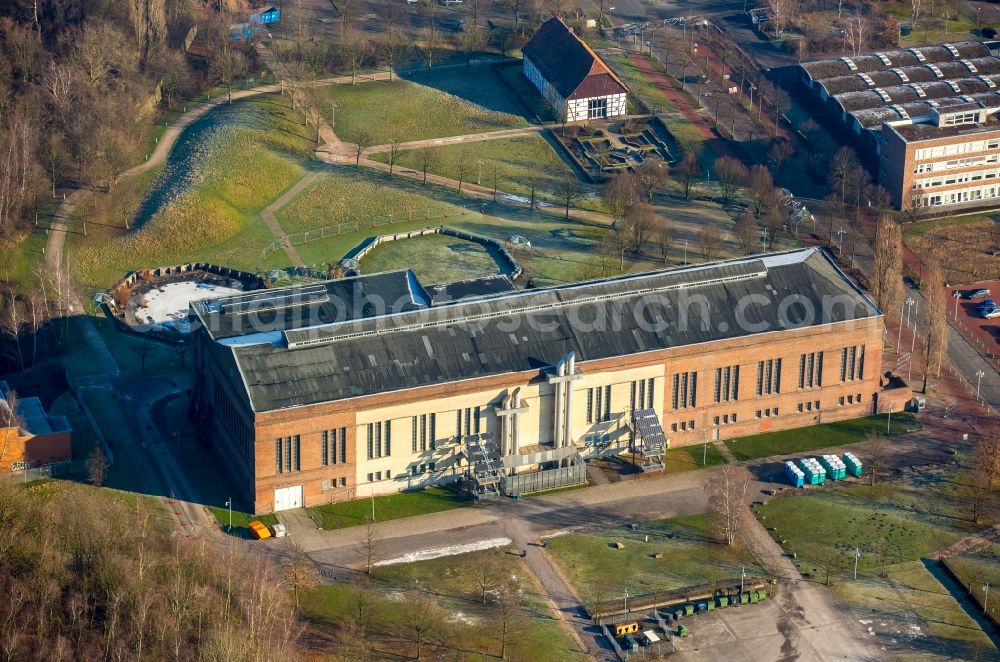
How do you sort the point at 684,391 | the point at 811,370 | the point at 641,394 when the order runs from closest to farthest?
the point at 641,394 → the point at 684,391 → the point at 811,370

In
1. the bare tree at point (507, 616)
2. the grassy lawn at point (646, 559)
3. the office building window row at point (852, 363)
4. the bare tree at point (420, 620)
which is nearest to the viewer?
the bare tree at point (420, 620)

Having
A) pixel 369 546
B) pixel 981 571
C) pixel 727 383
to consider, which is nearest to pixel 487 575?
pixel 369 546

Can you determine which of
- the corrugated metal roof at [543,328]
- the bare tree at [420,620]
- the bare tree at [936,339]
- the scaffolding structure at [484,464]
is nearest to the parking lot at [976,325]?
the bare tree at [936,339]

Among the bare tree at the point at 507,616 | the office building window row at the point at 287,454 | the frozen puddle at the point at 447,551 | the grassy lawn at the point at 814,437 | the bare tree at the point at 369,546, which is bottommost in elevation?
the bare tree at the point at 507,616

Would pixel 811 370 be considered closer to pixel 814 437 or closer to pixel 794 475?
pixel 814 437

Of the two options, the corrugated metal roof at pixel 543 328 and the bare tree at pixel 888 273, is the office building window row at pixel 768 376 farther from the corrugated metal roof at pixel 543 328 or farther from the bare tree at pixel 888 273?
the bare tree at pixel 888 273

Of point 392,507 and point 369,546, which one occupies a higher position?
point 369,546

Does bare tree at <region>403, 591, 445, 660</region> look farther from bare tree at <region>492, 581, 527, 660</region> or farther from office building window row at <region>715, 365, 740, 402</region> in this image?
office building window row at <region>715, 365, 740, 402</region>
